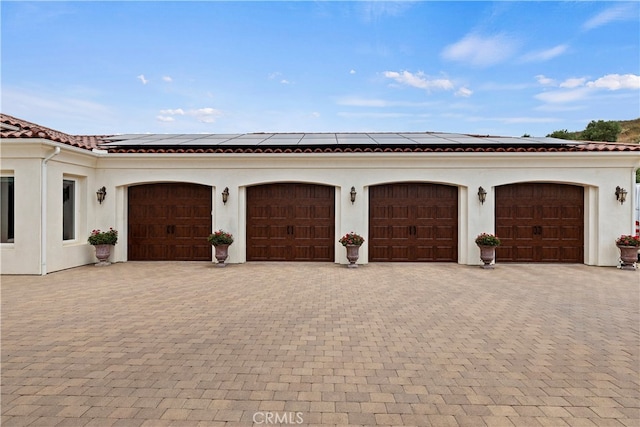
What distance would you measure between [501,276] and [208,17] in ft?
46.5

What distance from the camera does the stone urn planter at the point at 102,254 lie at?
10.1 metres

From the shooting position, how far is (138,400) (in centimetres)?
294

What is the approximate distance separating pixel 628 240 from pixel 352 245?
8.53 metres

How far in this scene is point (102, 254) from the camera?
10.1 metres

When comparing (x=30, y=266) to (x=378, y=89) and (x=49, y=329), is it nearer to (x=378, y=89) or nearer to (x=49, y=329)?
(x=49, y=329)

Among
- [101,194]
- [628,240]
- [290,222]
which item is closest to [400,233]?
[290,222]

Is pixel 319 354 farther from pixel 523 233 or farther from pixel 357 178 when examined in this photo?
pixel 523 233

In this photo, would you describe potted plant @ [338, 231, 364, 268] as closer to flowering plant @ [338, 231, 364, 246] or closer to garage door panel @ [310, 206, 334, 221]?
flowering plant @ [338, 231, 364, 246]

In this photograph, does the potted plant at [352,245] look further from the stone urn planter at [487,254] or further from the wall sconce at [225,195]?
the wall sconce at [225,195]

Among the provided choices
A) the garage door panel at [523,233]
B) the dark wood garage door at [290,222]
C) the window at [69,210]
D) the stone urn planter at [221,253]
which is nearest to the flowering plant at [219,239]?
the stone urn planter at [221,253]

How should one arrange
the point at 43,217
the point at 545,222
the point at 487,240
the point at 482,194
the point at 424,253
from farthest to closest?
the point at 424,253, the point at 545,222, the point at 482,194, the point at 487,240, the point at 43,217

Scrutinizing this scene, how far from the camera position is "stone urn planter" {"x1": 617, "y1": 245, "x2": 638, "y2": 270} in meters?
9.54

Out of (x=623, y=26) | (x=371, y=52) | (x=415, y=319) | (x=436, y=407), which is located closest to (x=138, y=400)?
(x=436, y=407)

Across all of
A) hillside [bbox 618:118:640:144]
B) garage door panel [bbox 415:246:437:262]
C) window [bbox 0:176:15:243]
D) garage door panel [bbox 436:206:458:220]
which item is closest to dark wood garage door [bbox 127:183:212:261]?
window [bbox 0:176:15:243]
